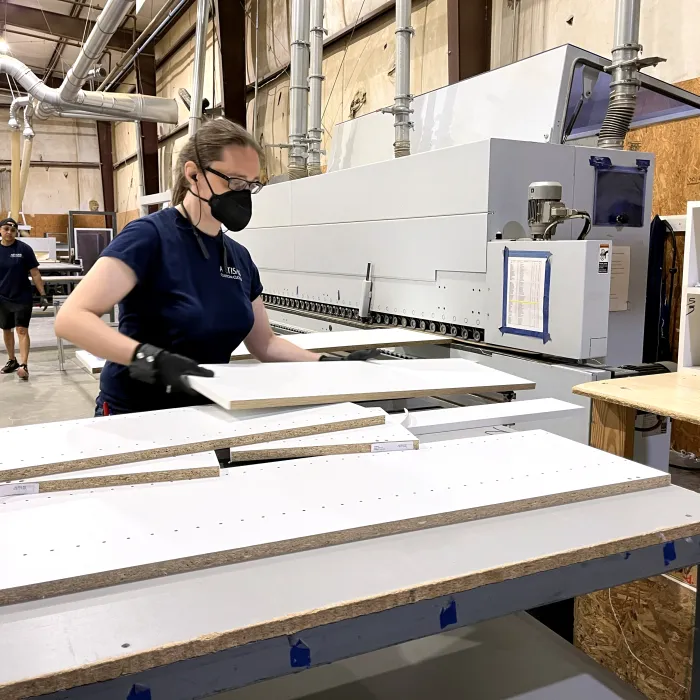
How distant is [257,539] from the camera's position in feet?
2.72

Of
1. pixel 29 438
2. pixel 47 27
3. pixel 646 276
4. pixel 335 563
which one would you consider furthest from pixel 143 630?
pixel 47 27

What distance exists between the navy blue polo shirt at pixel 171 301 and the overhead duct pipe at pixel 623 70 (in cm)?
176

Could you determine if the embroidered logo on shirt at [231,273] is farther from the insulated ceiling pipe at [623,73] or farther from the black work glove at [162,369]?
the insulated ceiling pipe at [623,73]

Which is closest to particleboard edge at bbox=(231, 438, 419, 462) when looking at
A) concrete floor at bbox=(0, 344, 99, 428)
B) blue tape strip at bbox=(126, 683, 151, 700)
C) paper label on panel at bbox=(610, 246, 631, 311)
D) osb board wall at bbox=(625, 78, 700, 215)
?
blue tape strip at bbox=(126, 683, 151, 700)

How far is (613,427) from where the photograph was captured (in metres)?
1.83

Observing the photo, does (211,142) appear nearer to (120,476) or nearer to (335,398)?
(335,398)

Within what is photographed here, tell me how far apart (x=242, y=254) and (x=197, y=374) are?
1.78 feet

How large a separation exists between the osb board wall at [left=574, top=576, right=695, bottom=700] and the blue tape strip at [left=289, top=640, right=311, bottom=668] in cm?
115

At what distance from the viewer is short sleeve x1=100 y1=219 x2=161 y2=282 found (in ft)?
4.77

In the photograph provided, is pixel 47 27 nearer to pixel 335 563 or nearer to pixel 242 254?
pixel 242 254

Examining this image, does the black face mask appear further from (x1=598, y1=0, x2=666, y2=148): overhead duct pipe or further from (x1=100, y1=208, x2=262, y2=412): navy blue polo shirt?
(x1=598, y1=0, x2=666, y2=148): overhead duct pipe

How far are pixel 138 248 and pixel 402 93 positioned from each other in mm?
2432

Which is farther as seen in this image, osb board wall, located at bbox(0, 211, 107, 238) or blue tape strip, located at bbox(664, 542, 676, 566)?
osb board wall, located at bbox(0, 211, 107, 238)

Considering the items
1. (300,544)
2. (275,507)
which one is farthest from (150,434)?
(300,544)
